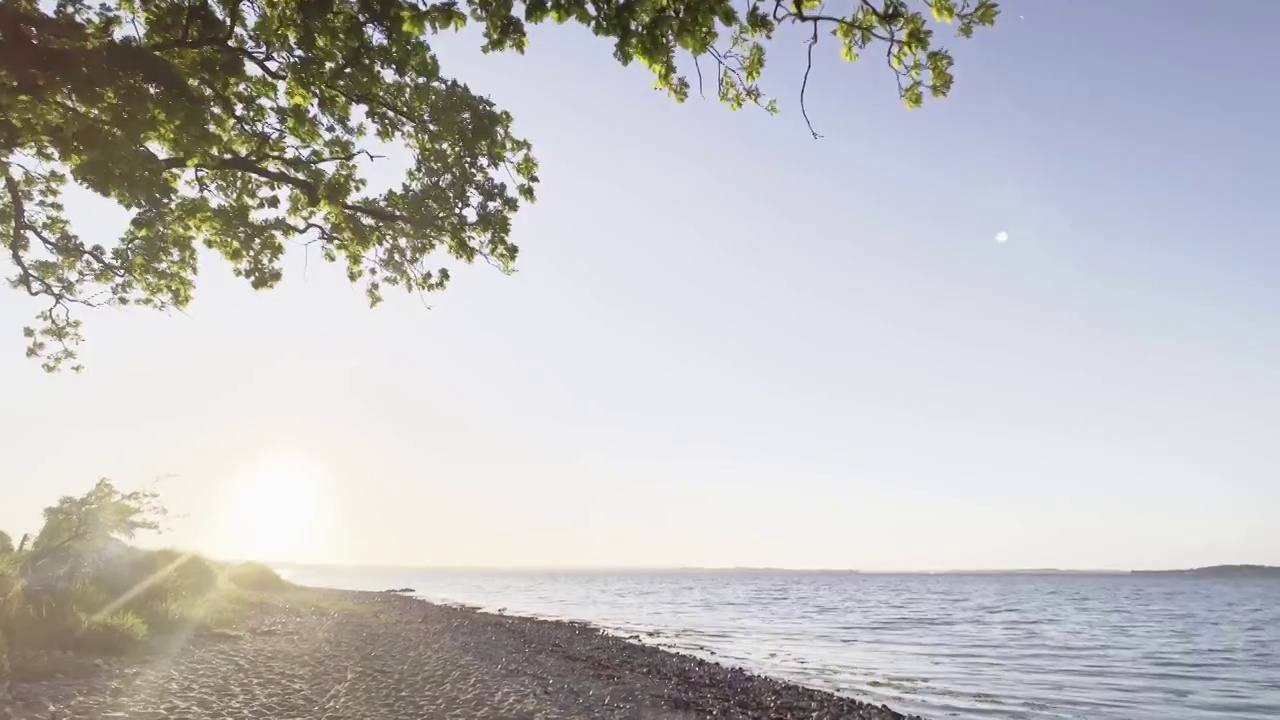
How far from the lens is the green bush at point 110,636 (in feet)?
69.1

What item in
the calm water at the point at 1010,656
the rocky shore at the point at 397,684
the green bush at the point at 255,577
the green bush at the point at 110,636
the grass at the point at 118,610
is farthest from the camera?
the green bush at the point at 255,577

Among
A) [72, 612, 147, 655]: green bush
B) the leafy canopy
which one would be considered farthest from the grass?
the leafy canopy

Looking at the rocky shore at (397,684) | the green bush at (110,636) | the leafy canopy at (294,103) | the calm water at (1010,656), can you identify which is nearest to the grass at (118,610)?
the green bush at (110,636)

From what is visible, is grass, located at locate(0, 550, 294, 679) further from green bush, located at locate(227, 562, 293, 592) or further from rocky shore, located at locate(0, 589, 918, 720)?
green bush, located at locate(227, 562, 293, 592)

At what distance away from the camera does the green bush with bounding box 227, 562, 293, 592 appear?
217 feet

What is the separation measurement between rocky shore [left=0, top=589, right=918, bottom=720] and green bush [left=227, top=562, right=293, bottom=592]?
3855 cm

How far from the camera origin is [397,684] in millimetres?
19188

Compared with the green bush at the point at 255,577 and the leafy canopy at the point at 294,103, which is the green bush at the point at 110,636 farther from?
the green bush at the point at 255,577

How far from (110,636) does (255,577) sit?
54.3m

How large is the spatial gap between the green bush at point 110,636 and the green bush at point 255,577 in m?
47.2

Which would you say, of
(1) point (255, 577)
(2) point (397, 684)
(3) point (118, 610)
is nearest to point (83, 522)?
(3) point (118, 610)

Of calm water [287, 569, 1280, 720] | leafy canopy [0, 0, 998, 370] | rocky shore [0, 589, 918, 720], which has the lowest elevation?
calm water [287, 569, 1280, 720]

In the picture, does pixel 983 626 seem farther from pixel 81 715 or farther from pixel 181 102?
pixel 181 102

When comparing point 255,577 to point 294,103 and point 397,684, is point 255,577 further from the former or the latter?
point 294,103
